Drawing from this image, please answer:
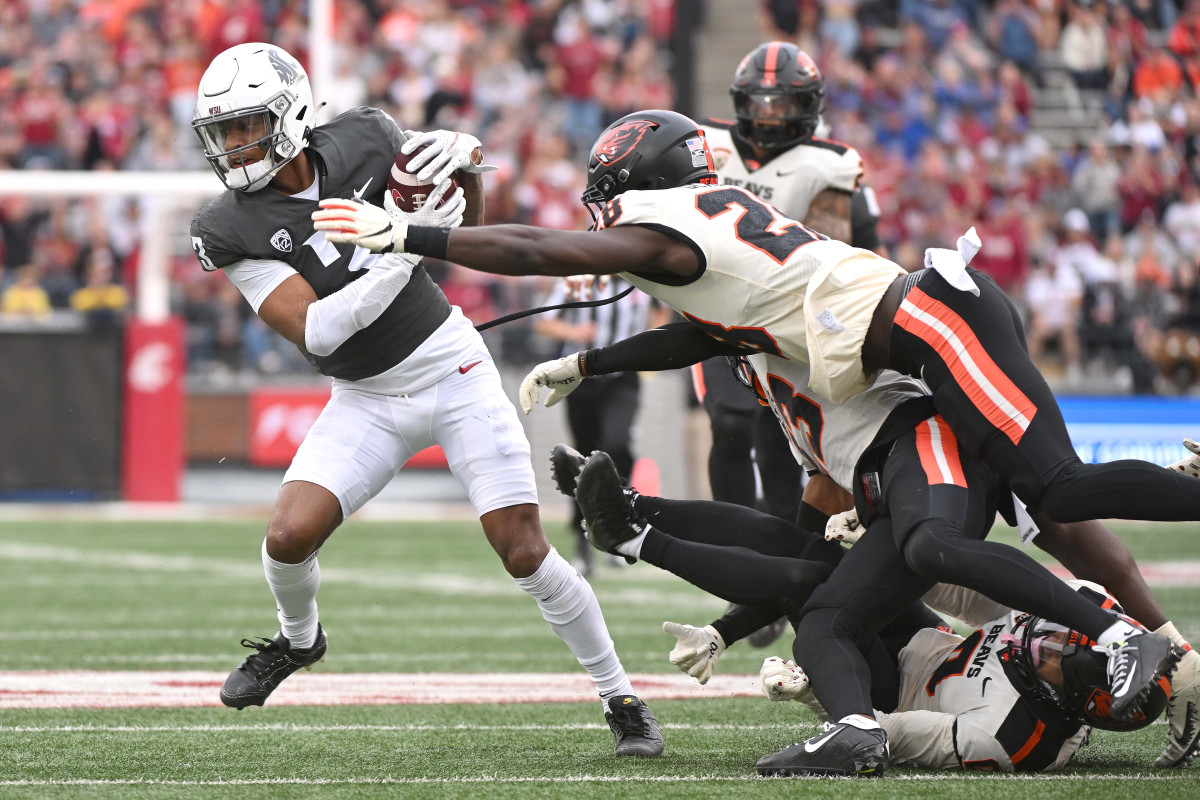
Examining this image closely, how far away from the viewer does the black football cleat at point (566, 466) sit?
3.93m

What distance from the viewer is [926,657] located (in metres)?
3.77

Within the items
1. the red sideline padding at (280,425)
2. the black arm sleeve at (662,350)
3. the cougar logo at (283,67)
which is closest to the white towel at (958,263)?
the black arm sleeve at (662,350)

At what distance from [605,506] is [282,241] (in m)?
1.09

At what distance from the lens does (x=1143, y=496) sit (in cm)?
338

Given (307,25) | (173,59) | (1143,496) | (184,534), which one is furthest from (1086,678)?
(173,59)

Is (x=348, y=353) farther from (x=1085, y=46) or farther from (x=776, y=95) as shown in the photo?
(x=1085, y=46)

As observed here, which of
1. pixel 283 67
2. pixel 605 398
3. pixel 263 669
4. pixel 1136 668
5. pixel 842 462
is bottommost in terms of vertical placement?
pixel 605 398

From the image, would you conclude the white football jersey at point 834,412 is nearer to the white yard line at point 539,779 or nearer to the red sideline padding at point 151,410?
the white yard line at point 539,779

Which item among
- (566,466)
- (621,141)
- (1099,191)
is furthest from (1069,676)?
(1099,191)

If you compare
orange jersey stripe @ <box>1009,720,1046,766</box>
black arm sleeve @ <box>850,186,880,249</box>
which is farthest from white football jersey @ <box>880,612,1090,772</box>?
black arm sleeve @ <box>850,186,880,249</box>

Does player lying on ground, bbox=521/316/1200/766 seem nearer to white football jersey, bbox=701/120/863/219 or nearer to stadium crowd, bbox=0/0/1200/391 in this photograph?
white football jersey, bbox=701/120/863/219

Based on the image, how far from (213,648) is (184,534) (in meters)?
4.66

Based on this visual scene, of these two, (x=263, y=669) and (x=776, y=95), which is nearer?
(x=263, y=669)

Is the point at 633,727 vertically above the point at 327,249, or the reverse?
the point at 327,249
